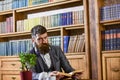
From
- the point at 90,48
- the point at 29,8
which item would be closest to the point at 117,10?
the point at 90,48

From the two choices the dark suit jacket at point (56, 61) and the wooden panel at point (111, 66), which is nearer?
the dark suit jacket at point (56, 61)

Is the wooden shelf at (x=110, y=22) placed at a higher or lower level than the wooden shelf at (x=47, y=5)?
lower

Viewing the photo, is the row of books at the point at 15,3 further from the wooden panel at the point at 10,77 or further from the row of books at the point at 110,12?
the wooden panel at the point at 10,77

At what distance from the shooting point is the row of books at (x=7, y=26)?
4.45 metres

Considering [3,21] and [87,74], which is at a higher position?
[3,21]

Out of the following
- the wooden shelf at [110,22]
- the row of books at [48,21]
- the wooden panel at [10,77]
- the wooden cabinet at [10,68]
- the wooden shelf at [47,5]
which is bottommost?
the wooden panel at [10,77]

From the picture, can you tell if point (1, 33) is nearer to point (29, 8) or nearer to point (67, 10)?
point (29, 8)

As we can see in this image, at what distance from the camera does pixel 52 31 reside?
13.1 feet

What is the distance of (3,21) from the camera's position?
4.84 metres

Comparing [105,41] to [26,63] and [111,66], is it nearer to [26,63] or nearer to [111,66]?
[111,66]

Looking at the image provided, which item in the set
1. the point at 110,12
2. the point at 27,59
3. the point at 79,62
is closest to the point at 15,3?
the point at 79,62

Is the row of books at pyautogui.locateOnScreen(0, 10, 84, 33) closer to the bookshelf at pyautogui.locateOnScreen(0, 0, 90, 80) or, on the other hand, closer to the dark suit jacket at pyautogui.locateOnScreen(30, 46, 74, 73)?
the bookshelf at pyautogui.locateOnScreen(0, 0, 90, 80)

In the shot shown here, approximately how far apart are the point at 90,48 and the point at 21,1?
1581 mm

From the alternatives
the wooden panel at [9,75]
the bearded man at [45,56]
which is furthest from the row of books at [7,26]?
the bearded man at [45,56]
